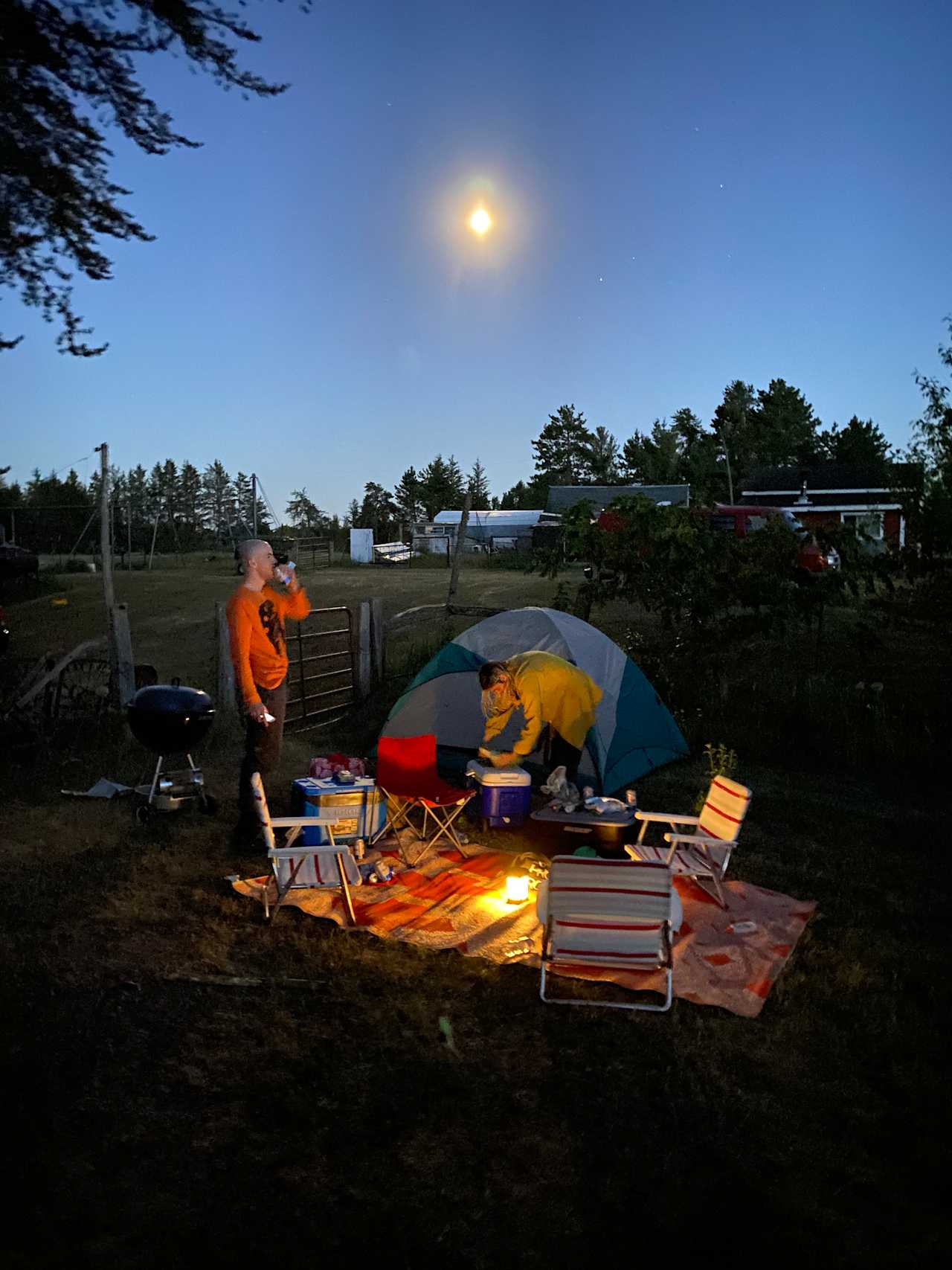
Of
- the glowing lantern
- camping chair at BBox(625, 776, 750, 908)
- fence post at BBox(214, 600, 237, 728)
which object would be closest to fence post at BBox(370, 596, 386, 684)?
fence post at BBox(214, 600, 237, 728)

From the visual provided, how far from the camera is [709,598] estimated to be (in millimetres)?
A: 11117

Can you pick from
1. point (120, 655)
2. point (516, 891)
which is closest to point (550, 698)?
point (516, 891)

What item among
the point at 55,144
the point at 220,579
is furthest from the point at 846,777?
the point at 220,579

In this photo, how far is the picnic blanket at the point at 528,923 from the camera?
4641 mm

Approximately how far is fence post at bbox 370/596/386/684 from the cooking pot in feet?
15.6

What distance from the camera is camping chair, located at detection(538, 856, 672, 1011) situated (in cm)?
428

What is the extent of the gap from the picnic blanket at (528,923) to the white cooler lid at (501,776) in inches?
30.9

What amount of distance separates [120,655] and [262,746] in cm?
414

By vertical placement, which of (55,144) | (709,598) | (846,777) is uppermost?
(55,144)

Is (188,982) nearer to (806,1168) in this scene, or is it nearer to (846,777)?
(806,1168)

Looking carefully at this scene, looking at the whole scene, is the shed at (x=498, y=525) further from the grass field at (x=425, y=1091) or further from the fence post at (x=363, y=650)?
the grass field at (x=425, y=1091)

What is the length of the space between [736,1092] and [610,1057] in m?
0.53

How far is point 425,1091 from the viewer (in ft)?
11.8

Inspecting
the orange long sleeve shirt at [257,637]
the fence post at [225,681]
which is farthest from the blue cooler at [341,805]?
the fence post at [225,681]
